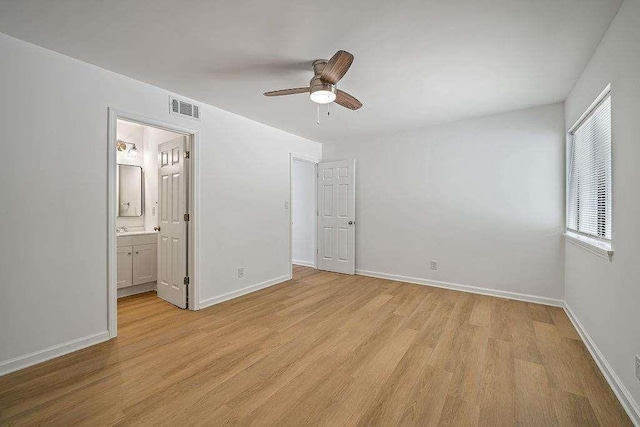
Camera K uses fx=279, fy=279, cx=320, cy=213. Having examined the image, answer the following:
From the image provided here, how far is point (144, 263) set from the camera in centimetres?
401

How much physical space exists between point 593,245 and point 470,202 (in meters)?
1.80

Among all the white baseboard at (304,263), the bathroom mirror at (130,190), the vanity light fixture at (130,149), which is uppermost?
the vanity light fixture at (130,149)

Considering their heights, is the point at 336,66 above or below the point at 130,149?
above

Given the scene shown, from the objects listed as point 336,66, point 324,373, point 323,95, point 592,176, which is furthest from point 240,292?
point 592,176

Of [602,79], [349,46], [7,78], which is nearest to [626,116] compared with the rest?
[602,79]

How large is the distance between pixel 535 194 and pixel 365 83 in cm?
264

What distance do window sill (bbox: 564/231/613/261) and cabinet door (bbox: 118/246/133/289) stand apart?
506 centimetres

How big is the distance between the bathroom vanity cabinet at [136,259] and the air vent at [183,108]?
1.90 metres

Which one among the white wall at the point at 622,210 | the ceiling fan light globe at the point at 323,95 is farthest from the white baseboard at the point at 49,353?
the white wall at the point at 622,210

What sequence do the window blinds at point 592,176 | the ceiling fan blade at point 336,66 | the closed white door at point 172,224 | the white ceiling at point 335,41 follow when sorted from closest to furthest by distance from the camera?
the white ceiling at point 335,41, the ceiling fan blade at point 336,66, the window blinds at point 592,176, the closed white door at point 172,224

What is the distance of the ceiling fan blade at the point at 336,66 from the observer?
6.55 feet

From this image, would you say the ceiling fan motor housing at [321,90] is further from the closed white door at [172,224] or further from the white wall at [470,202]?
the white wall at [470,202]

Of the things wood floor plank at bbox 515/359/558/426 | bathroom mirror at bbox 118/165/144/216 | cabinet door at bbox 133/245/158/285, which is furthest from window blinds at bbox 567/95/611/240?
bathroom mirror at bbox 118/165/144/216

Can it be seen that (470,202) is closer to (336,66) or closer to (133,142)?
(336,66)
